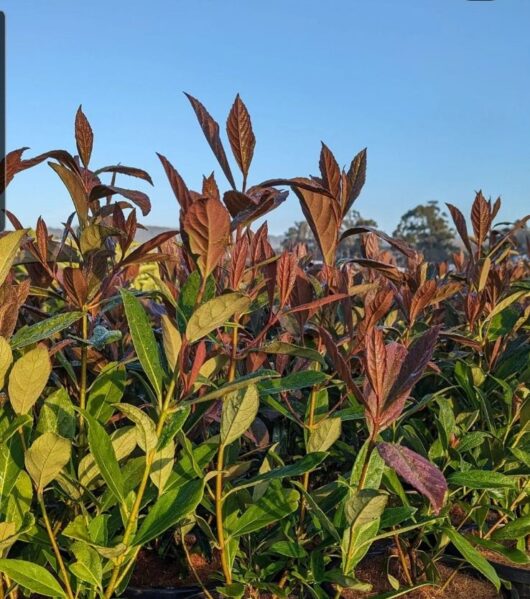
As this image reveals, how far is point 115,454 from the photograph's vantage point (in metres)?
1.02

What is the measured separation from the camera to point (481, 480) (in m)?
1.28

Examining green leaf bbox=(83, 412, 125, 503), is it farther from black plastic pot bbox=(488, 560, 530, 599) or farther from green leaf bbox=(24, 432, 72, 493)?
black plastic pot bbox=(488, 560, 530, 599)

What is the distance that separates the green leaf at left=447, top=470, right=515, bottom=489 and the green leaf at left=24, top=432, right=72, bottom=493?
75 centimetres

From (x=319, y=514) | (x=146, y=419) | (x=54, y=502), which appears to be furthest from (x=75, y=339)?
(x=319, y=514)

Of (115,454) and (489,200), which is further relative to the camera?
(489,200)

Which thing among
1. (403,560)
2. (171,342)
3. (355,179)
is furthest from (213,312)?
(403,560)

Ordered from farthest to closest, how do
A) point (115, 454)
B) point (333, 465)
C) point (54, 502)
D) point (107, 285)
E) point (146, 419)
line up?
1. point (333, 465)
2. point (54, 502)
3. point (107, 285)
4. point (115, 454)
5. point (146, 419)

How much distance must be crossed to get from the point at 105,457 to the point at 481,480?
732 millimetres

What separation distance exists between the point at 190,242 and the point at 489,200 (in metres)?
Answer: 1.08

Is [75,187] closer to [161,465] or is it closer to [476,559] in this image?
[161,465]

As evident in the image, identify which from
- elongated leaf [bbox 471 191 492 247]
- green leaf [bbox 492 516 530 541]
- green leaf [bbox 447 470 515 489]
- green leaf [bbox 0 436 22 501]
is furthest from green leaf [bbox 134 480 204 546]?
elongated leaf [bbox 471 191 492 247]

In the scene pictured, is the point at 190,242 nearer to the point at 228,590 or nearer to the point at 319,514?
the point at 319,514

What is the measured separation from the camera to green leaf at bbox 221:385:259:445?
101cm

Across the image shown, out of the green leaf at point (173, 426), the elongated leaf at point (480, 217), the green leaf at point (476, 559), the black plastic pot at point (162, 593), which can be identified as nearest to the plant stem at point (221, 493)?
the green leaf at point (173, 426)
